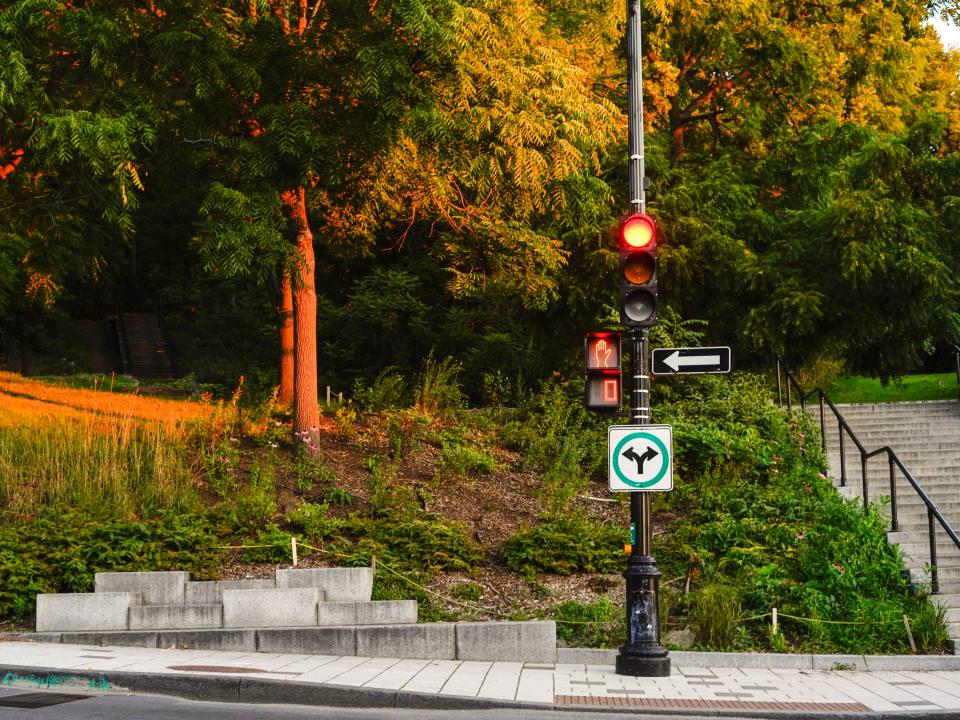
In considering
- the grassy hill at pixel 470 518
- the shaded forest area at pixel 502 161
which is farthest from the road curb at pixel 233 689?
the shaded forest area at pixel 502 161

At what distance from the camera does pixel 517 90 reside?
1595cm

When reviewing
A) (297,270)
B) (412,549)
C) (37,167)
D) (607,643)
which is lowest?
(607,643)

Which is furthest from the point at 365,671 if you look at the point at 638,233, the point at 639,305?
the point at 638,233

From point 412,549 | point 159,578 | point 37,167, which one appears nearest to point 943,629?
point 412,549

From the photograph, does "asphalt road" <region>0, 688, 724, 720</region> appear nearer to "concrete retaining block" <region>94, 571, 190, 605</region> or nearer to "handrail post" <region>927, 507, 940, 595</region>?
"concrete retaining block" <region>94, 571, 190, 605</region>

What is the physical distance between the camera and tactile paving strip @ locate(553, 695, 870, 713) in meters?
9.40

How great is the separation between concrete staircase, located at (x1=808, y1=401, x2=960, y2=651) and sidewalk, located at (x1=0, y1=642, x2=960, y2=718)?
2.54 m

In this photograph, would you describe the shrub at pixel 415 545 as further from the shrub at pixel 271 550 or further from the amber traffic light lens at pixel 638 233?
the amber traffic light lens at pixel 638 233

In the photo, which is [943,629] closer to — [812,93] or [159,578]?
[159,578]

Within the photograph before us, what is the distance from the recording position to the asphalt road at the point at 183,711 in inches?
328

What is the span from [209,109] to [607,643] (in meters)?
9.93

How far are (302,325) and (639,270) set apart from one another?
7.16 meters

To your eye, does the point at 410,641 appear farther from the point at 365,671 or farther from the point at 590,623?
the point at 590,623

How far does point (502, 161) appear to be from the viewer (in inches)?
654
